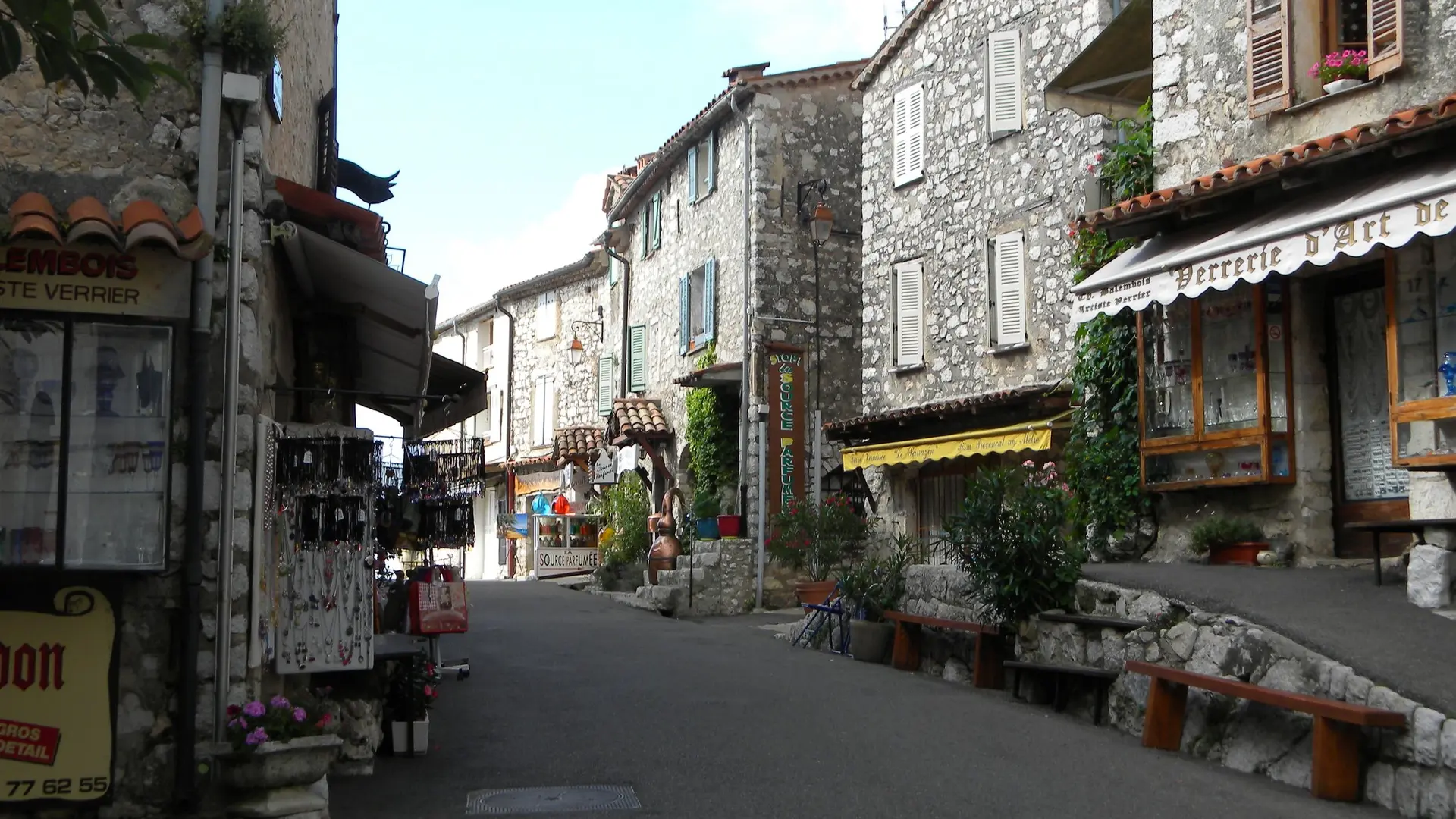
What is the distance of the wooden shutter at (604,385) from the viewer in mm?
31906

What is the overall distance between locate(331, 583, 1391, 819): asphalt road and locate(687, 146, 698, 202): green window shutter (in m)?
12.9

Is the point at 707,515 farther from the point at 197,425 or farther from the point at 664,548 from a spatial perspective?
the point at 197,425

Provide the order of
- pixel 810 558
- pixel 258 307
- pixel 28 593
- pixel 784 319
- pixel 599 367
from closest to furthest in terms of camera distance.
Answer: pixel 28 593 < pixel 258 307 < pixel 810 558 < pixel 784 319 < pixel 599 367

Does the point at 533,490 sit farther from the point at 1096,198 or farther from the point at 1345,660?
the point at 1345,660

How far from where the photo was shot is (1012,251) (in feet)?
56.3

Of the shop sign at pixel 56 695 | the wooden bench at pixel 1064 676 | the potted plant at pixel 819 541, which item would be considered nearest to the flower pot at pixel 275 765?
the shop sign at pixel 56 695

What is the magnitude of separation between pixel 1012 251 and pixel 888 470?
399 cm

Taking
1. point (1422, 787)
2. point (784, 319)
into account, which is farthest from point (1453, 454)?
point (784, 319)

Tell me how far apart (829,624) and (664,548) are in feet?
24.9

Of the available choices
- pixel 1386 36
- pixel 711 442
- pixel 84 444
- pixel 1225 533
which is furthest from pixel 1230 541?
pixel 711 442

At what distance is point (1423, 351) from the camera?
9430 millimetres

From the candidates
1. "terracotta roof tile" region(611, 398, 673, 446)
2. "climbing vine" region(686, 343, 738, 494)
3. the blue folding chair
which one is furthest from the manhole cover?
"terracotta roof tile" region(611, 398, 673, 446)

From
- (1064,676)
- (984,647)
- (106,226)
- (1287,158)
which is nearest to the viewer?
(106,226)

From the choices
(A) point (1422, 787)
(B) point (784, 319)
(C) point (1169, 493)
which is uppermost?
(B) point (784, 319)
